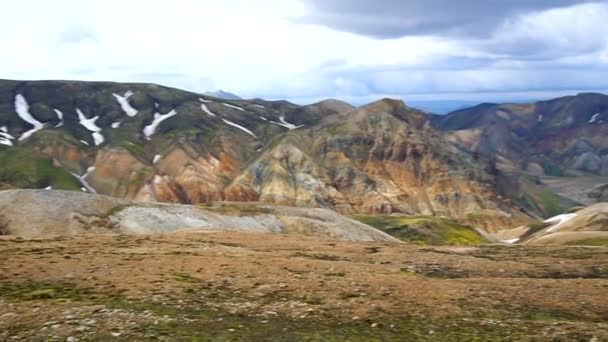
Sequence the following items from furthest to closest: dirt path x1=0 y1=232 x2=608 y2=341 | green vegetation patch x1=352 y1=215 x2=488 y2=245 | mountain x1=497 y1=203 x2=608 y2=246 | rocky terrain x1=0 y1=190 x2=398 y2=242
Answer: green vegetation patch x1=352 y1=215 x2=488 y2=245 → mountain x1=497 y1=203 x2=608 y2=246 → rocky terrain x1=0 y1=190 x2=398 y2=242 → dirt path x1=0 y1=232 x2=608 y2=341

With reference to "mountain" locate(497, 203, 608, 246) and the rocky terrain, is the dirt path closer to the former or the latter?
the rocky terrain

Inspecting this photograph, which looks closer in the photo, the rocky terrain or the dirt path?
the dirt path

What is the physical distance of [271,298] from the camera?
80.8 ft

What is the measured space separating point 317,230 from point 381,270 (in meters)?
61.0

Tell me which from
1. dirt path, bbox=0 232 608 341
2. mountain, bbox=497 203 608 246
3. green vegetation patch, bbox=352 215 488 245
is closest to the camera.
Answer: dirt path, bbox=0 232 608 341

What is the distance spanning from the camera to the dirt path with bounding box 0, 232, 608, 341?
67.2 ft

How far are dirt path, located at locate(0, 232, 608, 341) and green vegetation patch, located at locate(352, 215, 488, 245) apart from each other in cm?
10653

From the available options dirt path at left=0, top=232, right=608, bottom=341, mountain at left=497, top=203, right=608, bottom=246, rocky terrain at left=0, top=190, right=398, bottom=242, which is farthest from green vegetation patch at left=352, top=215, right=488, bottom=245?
dirt path at left=0, top=232, right=608, bottom=341

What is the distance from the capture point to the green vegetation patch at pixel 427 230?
143 meters

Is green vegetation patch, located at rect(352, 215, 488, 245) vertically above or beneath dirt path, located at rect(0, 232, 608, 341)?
beneath

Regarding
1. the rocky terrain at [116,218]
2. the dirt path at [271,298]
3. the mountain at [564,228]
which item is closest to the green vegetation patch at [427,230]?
the mountain at [564,228]

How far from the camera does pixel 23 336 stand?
18.6 meters

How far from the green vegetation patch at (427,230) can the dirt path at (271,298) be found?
349 feet

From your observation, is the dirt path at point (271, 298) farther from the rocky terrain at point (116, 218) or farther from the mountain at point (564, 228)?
the mountain at point (564, 228)
